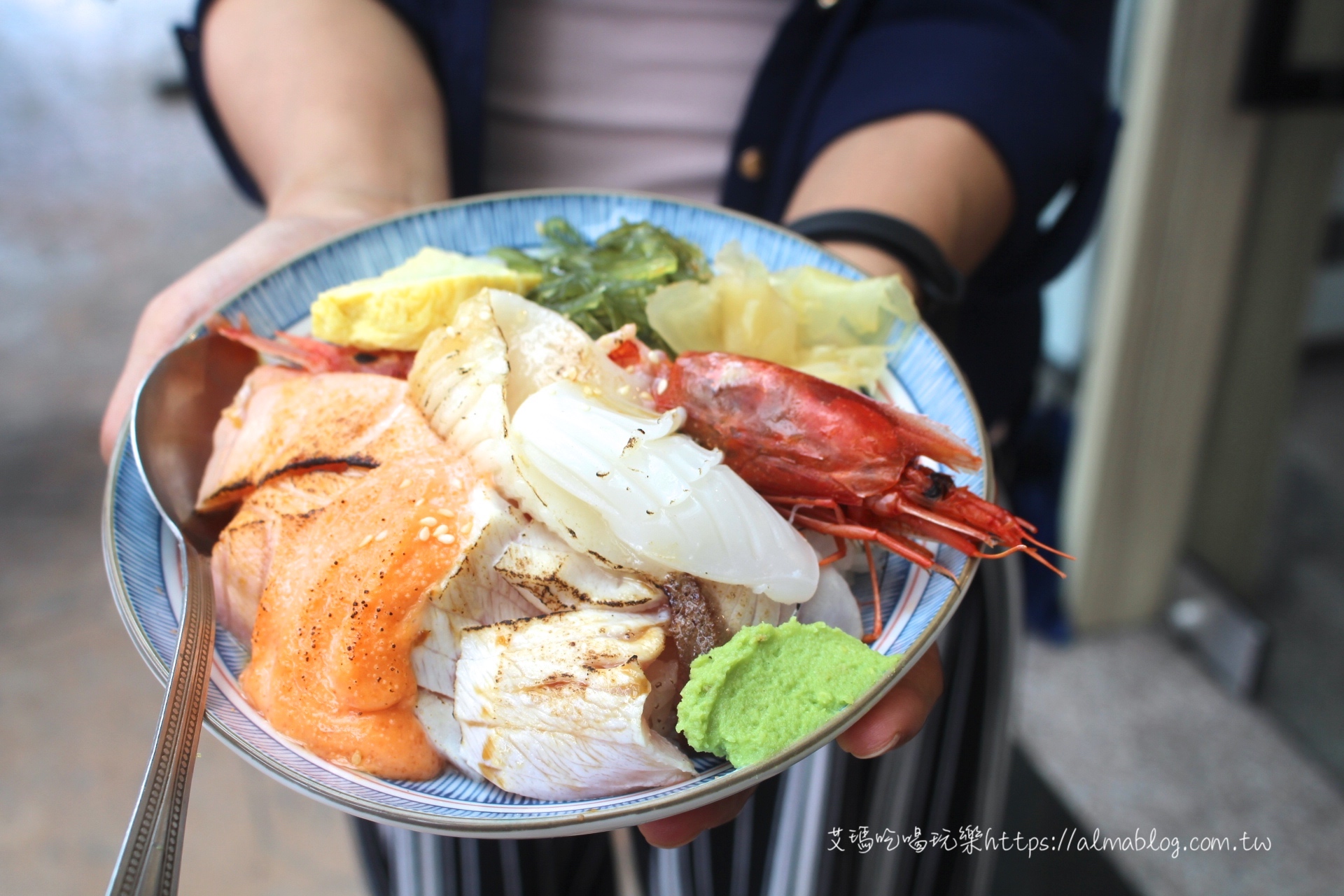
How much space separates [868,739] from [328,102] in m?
1.37

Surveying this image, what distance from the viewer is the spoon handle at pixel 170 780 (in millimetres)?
663

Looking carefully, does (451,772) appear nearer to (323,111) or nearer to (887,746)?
(887,746)

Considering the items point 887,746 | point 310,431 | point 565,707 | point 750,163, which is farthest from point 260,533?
point 750,163

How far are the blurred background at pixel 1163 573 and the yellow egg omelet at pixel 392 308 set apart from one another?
1.39 metres

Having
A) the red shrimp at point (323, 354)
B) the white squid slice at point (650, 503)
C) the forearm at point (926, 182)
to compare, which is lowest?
the white squid slice at point (650, 503)

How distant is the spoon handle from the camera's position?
2.17 feet

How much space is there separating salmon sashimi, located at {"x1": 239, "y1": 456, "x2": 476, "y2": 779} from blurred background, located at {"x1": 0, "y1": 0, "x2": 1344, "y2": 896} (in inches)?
66.8

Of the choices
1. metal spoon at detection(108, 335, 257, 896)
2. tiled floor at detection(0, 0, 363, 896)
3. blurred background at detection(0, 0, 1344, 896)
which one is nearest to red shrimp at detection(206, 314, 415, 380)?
metal spoon at detection(108, 335, 257, 896)

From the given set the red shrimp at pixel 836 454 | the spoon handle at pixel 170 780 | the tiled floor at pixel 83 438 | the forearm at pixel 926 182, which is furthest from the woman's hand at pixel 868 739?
the tiled floor at pixel 83 438

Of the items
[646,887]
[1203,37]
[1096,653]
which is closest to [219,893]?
[646,887]

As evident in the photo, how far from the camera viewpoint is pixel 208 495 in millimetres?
993

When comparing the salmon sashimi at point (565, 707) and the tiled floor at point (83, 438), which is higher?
the salmon sashimi at point (565, 707)

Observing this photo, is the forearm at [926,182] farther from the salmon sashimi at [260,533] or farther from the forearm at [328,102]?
the salmon sashimi at [260,533]

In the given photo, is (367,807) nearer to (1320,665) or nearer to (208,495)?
(208,495)
